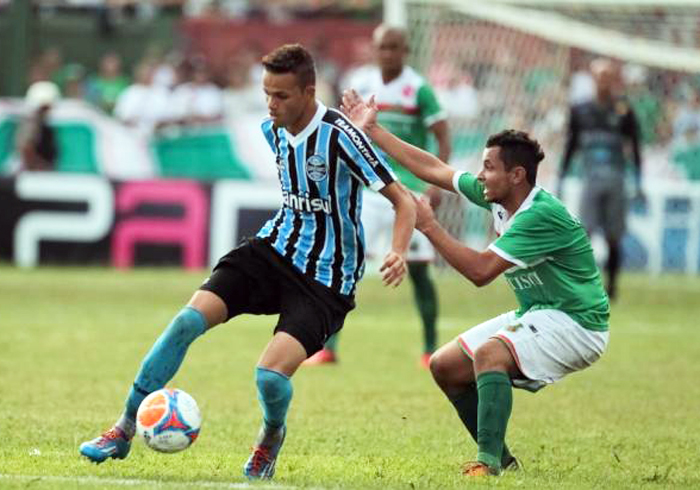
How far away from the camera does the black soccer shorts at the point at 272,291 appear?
24.1 feet

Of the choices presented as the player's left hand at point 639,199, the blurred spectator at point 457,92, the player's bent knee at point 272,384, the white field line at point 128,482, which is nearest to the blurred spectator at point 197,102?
the blurred spectator at point 457,92

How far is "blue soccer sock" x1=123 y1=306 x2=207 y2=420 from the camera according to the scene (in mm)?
7215

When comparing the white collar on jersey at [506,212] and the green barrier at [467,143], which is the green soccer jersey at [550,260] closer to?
the white collar on jersey at [506,212]

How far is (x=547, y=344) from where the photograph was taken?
747cm

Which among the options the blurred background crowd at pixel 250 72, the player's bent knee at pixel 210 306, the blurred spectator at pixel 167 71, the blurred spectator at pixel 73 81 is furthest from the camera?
the blurred spectator at pixel 167 71

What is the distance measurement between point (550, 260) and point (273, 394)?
1539mm

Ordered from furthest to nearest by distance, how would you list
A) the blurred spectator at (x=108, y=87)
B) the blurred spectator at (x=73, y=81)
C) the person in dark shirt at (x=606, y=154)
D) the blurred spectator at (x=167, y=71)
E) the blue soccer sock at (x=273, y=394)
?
the blurred spectator at (x=108, y=87) < the blurred spectator at (x=167, y=71) < the blurred spectator at (x=73, y=81) < the person in dark shirt at (x=606, y=154) < the blue soccer sock at (x=273, y=394)

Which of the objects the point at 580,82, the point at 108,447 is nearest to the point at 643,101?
the point at 580,82

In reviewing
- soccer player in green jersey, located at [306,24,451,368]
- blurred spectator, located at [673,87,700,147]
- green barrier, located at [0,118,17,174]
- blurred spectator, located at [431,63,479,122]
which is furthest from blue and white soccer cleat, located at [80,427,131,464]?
A: green barrier, located at [0,118,17,174]

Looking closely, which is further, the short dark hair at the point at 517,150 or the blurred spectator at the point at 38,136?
the blurred spectator at the point at 38,136

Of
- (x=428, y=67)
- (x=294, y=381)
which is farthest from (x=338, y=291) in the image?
(x=428, y=67)

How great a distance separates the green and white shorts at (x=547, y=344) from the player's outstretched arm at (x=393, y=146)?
929mm

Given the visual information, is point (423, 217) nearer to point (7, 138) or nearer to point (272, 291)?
point (272, 291)

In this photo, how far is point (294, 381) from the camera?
11.4 meters
